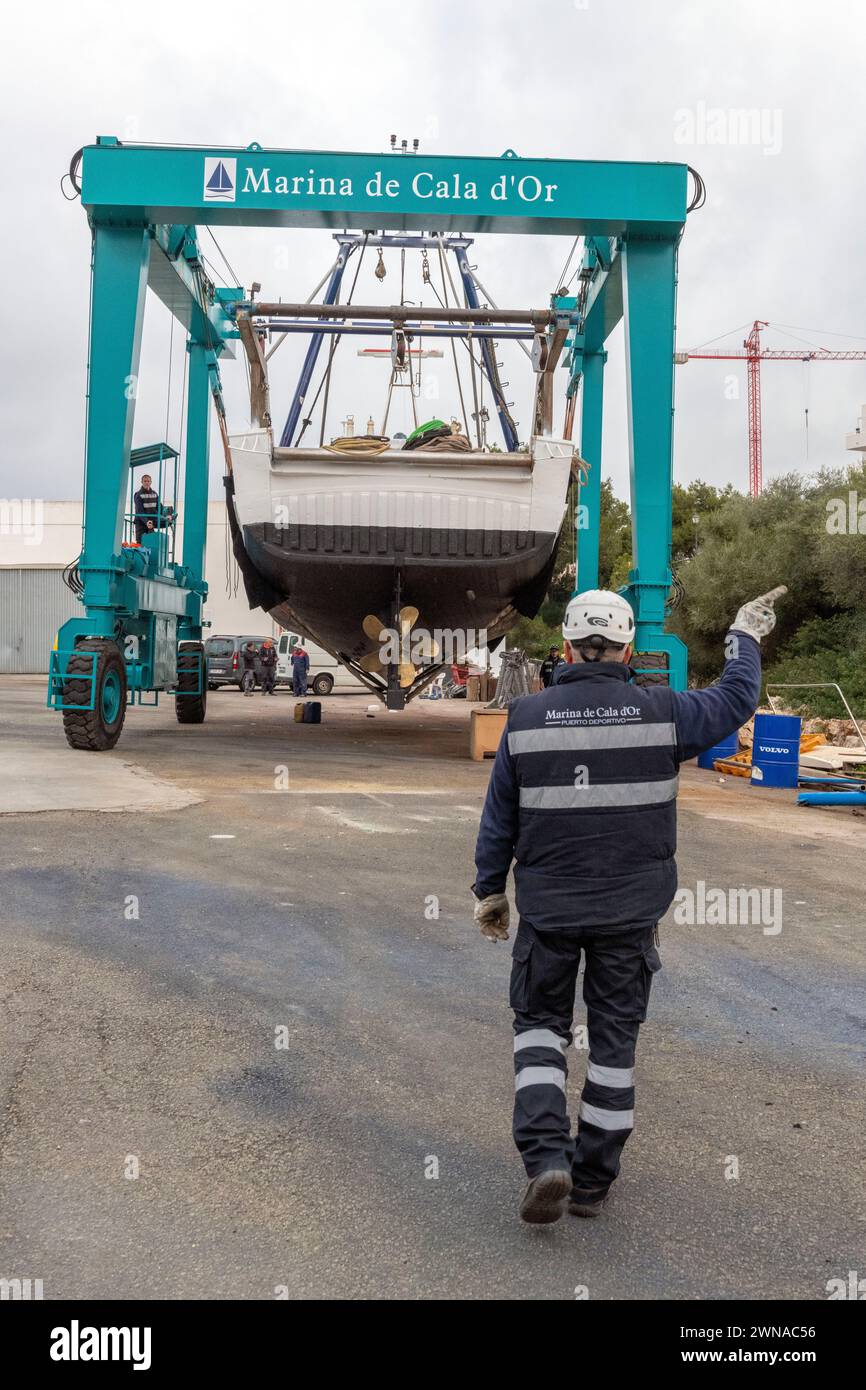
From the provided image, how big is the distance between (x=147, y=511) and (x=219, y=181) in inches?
204

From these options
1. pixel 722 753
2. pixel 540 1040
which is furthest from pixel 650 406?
pixel 540 1040

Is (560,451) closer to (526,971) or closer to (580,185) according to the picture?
(580,185)

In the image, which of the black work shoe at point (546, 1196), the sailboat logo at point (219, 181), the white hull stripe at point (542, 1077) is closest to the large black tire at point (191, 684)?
the sailboat logo at point (219, 181)

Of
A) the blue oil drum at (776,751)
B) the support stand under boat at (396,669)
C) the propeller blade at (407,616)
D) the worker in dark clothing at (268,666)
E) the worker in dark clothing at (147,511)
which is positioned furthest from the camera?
the worker in dark clothing at (268,666)

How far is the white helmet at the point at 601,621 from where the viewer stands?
3363mm

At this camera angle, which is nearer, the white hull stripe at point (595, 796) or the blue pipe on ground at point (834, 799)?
the white hull stripe at point (595, 796)

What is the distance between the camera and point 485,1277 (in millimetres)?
2766

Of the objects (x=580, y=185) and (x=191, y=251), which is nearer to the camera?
(x=580, y=185)

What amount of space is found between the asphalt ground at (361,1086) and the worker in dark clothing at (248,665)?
23710 mm

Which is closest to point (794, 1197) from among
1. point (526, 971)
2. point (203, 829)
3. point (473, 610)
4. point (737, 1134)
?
point (737, 1134)

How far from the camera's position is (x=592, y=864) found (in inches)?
127

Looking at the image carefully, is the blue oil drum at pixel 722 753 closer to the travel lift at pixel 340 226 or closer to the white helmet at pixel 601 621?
the travel lift at pixel 340 226

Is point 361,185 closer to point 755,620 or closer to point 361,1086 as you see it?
point 755,620
